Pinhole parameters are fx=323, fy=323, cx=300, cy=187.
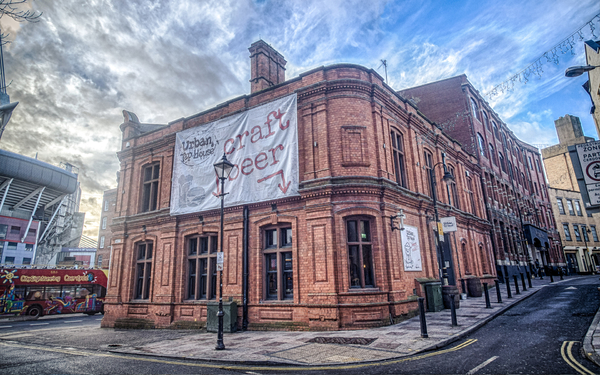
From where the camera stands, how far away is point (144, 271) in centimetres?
1797

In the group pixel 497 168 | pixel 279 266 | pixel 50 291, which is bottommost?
pixel 50 291

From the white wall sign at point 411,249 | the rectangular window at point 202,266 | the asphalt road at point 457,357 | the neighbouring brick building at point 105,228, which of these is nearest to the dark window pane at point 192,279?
the rectangular window at point 202,266

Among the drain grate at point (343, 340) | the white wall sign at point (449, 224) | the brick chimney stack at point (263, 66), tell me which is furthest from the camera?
the brick chimney stack at point (263, 66)

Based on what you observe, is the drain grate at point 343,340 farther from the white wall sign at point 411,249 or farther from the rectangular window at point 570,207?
the rectangular window at point 570,207

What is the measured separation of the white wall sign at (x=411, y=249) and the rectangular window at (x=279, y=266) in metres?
5.01

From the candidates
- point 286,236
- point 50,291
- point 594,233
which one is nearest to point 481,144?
point 286,236

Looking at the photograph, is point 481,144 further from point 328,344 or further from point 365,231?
point 328,344

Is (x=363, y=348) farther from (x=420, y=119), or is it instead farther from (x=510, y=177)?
(x=510, y=177)

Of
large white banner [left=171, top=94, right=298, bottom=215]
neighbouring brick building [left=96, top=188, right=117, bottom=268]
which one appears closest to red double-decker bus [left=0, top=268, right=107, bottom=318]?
large white banner [left=171, top=94, right=298, bottom=215]

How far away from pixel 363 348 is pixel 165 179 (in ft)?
47.8

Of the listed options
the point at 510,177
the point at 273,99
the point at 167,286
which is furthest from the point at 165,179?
the point at 510,177

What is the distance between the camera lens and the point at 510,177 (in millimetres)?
35906

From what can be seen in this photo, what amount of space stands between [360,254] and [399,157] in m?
6.53

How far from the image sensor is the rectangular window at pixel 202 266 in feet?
51.8
